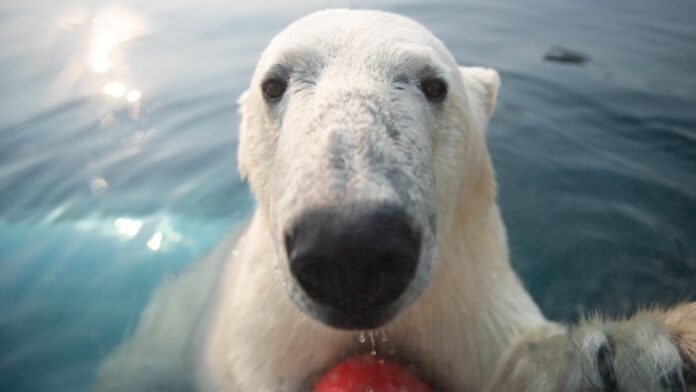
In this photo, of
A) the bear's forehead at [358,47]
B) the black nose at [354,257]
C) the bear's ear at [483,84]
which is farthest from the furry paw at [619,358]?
the bear's ear at [483,84]

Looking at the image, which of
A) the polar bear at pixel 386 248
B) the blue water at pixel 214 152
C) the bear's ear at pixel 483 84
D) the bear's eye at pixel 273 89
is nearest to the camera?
the polar bear at pixel 386 248

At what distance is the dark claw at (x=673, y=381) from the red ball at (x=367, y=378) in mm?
834

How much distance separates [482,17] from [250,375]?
304 inches

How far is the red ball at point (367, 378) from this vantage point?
6.72 ft

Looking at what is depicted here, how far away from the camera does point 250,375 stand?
245 centimetres

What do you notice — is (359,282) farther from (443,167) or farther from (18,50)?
(18,50)

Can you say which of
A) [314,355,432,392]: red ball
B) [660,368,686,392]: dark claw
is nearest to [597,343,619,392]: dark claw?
[660,368,686,392]: dark claw

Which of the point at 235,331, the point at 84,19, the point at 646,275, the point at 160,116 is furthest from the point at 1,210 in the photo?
the point at 646,275

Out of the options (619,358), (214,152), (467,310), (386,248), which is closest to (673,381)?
(619,358)

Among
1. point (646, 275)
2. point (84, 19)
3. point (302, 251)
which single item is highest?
point (302, 251)

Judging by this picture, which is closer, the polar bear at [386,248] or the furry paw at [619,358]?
the polar bear at [386,248]

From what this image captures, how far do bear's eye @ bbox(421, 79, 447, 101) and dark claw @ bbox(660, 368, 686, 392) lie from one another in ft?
4.25

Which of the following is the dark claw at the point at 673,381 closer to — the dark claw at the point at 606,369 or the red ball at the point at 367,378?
the dark claw at the point at 606,369

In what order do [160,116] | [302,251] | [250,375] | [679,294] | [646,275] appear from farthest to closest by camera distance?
[160,116] < [646,275] < [679,294] < [250,375] < [302,251]
